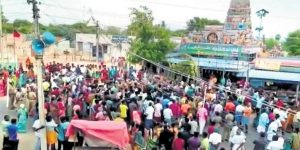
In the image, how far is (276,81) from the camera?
2422cm

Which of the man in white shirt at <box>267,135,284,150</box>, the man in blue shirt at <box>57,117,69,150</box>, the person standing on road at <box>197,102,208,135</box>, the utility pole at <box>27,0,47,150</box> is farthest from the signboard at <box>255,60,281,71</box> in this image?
the utility pole at <box>27,0,47,150</box>

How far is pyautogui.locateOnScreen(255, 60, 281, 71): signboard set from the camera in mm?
24953

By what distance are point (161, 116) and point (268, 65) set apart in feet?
44.1

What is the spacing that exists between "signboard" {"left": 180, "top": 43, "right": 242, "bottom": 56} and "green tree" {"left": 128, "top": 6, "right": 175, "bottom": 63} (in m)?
1.27

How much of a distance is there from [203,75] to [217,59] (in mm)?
1500

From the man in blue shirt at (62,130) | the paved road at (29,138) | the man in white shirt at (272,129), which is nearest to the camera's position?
the man in blue shirt at (62,130)

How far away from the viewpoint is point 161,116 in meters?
13.6

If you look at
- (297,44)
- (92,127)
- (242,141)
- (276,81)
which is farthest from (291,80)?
(297,44)

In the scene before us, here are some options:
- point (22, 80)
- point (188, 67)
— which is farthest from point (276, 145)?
point (188, 67)

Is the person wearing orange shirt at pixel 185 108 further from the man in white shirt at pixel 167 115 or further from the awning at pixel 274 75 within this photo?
the awning at pixel 274 75

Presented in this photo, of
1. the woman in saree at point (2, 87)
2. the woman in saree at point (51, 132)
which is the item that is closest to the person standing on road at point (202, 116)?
the woman in saree at point (51, 132)

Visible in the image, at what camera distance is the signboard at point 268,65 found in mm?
24953

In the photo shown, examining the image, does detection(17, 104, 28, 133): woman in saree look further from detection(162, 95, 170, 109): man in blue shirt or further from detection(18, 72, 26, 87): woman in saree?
detection(18, 72, 26, 87): woman in saree

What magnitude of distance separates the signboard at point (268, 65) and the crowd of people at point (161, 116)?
775 centimetres
